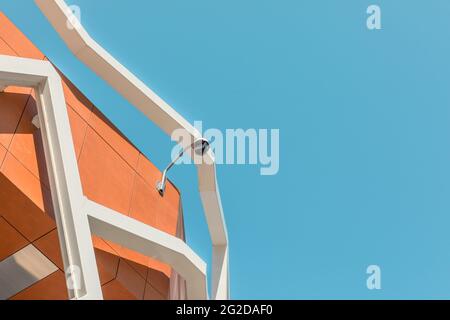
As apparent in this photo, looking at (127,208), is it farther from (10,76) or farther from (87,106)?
(10,76)

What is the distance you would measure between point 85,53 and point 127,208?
4.10 metres

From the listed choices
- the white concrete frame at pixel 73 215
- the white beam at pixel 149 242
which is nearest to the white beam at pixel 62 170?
the white concrete frame at pixel 73 215

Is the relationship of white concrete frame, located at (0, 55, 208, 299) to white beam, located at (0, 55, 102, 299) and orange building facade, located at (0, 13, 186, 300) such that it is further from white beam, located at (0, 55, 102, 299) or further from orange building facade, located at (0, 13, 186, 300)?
orange building facade, located at (0, 13, 186, 300)

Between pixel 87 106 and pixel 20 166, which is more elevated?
pixel 87 106

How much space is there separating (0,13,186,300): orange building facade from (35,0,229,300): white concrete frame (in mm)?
842

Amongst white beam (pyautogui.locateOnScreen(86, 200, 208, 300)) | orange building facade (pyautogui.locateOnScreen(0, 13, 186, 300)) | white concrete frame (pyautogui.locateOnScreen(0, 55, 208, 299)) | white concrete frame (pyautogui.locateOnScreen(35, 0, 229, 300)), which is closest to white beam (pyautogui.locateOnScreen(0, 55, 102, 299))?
white concrete frame (pyautogui.locateOnScreen(0, 55, 208, 299))

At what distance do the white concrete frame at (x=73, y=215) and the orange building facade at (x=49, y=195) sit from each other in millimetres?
846

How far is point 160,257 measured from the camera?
11.0 m

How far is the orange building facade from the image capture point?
34.1 ft

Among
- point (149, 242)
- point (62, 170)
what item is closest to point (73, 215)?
point (62, 170)

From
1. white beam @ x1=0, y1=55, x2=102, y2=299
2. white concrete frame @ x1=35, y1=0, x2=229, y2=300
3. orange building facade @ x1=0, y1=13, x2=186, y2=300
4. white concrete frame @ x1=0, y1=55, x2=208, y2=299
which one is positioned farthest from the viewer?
white concrete frame @ x1=35, y1=0, x2=229, y2=300

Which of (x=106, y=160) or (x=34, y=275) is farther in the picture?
(x=106, y=160)
